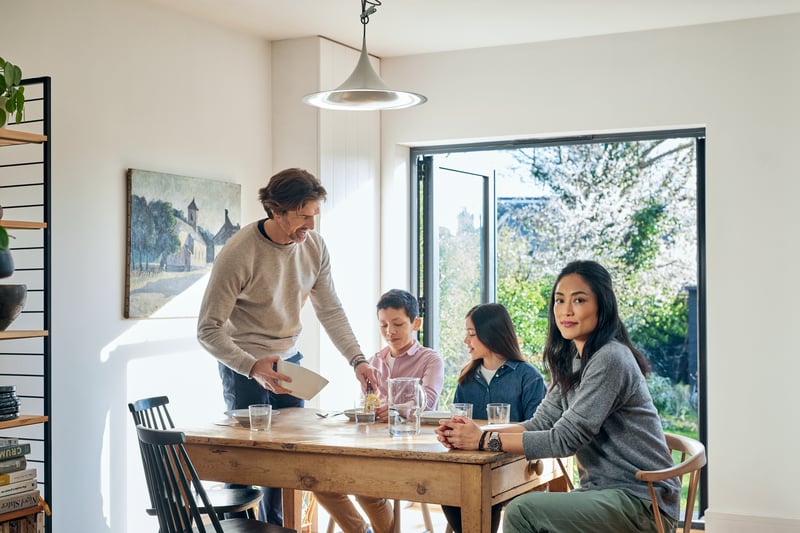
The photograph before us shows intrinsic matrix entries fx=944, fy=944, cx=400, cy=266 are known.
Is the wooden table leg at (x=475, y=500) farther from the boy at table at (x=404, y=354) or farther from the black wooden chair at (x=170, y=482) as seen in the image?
the boy at table at (x=404, y=354)

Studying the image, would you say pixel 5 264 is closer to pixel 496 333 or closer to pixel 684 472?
pixel 496 333

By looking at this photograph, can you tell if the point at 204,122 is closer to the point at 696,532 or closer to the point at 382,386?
the point at 382,386

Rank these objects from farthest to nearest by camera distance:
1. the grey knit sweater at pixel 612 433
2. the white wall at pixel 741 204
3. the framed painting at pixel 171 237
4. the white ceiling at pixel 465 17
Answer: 1. the white wall at pixel 741 204
2. the white ceiling at pixel 465 17
3. the framed painting at pixel 171 237
4. the grey knit sweater at pixel 612 433

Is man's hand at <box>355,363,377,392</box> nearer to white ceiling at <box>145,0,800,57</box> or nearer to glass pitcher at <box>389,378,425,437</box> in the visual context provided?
glass pitcher at <box>389,378,425,437</box>

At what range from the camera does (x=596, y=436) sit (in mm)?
2584

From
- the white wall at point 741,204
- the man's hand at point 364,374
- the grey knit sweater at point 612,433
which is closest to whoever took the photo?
the grey knit sweater at point 612,433

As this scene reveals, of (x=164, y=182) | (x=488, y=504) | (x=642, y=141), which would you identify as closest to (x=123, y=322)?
(x=164, y=182)

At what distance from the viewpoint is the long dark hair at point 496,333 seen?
3.36 meters

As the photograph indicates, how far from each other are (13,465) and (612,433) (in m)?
1.91

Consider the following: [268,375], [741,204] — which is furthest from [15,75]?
[741,204]

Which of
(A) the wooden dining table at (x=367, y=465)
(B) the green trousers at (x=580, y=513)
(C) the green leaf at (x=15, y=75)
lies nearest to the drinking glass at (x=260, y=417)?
(A) the wooden dining table at (x=367, y=465)

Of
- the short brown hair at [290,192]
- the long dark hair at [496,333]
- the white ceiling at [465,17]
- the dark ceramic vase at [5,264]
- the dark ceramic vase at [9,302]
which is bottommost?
the long dark hair at [496,333]

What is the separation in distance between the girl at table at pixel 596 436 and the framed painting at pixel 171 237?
6.51 feet

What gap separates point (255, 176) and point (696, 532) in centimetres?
286
